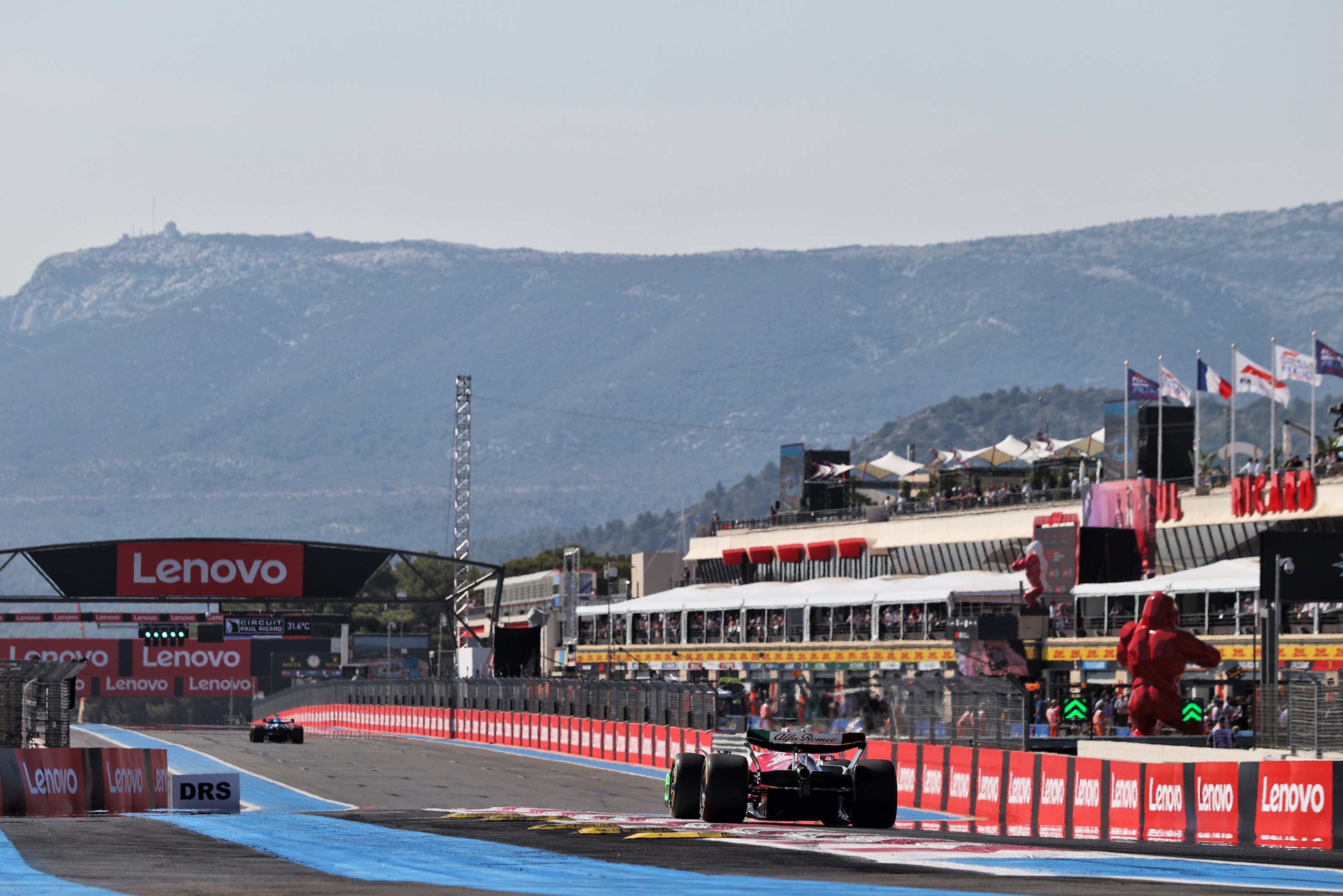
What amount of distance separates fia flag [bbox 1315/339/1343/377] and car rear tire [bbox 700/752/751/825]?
38446 millimetres

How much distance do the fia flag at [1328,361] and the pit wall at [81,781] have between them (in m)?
38.0

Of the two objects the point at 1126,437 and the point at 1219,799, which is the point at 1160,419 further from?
the point at 1219,799

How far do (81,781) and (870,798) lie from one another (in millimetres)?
12812

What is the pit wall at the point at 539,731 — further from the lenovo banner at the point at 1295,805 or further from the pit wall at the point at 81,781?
the lenovo banner at the point at 1295,805

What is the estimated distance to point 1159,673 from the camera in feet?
123

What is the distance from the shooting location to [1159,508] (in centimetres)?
6962

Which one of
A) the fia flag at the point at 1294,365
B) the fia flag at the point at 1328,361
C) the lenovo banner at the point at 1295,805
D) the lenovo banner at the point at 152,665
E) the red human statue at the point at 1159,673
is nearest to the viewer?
the lenovo banner at the point at 1295,805

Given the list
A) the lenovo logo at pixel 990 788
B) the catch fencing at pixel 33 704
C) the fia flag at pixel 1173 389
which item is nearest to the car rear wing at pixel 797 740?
the lenovo logo at pixel 990 788

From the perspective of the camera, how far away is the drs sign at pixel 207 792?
28.9m

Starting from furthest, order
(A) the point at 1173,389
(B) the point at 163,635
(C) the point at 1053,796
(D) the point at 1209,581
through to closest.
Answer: (B) the point at 163,635 → (A) the point at 1173,389 → (D) the point at 1209,581 → (C) the point at 1053,796

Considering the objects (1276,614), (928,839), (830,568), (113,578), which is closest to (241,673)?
(830,568)

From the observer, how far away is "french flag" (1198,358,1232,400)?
6266cm

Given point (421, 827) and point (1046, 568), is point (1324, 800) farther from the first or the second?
point (1046, 568)

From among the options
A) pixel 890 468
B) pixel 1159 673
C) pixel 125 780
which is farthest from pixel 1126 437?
pixel 125 780
